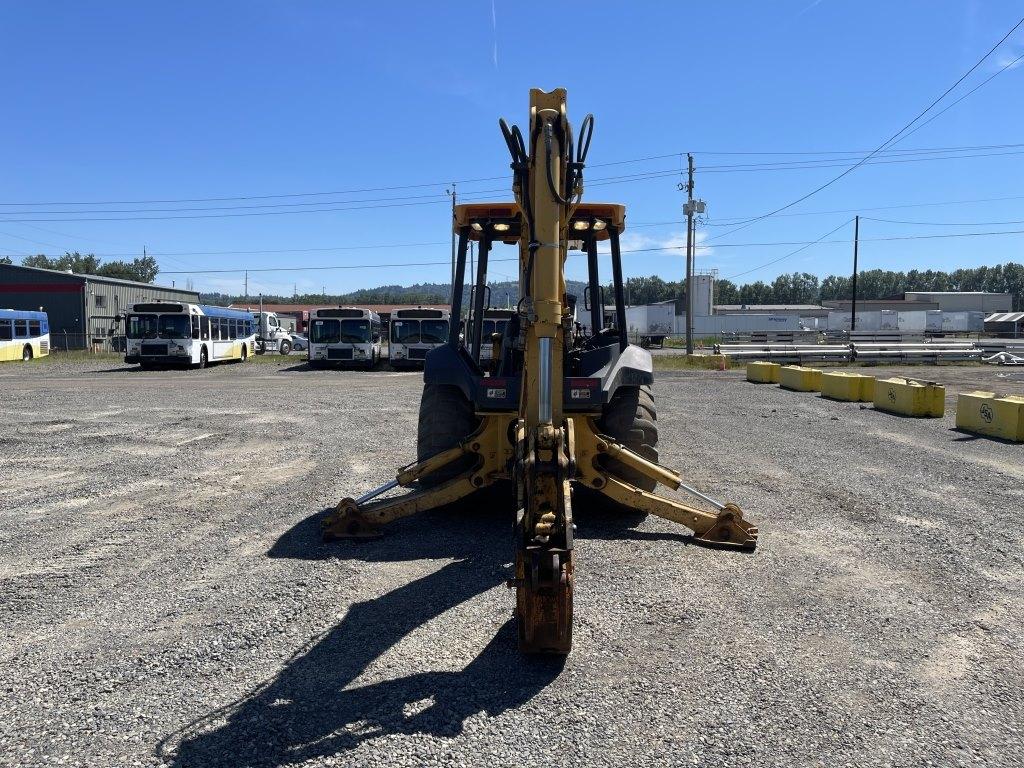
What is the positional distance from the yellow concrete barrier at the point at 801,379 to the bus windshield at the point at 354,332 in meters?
18.6

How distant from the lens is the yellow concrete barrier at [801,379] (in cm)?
2053

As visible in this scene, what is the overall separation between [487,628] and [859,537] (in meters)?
3.78

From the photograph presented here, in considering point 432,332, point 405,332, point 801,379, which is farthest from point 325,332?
point 801,379

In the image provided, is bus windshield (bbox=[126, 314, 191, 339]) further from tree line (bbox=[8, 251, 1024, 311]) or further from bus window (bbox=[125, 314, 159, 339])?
tree line (bbox=[8, 251, 1024, 311])

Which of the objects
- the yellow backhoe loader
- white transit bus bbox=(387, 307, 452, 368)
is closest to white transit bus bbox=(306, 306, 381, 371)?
white transit bus bbox=(387, 307, 452, 368)

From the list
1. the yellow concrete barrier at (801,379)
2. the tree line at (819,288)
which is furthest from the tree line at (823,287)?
the yellow concrete barrier at (801,379)

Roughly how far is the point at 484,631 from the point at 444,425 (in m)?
2.64

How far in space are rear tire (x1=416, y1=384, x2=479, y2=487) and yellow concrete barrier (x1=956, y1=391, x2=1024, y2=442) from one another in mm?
9641

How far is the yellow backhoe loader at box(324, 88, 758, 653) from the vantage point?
4004 mm

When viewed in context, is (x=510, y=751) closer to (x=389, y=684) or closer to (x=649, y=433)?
(x=389, y=684)

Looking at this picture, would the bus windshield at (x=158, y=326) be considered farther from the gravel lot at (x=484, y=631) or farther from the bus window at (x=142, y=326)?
the gravel lot at (x=484, y=631)

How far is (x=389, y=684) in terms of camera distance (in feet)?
12.4

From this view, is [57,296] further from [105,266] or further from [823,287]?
[823,287]

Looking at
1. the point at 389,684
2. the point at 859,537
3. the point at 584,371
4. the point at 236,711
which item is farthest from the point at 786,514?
the point at 236,711
